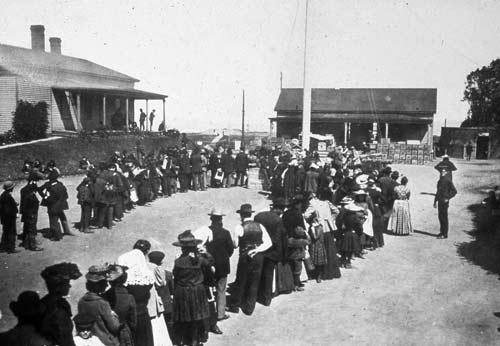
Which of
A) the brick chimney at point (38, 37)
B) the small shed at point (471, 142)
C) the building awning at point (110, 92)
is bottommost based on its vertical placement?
the small shed at point (471, 142)

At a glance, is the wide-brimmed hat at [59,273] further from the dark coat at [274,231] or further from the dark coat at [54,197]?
the dark coat at [54,197]

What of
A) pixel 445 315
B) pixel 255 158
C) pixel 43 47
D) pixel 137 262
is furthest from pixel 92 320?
pixel 43 47

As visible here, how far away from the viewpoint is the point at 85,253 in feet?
36.8

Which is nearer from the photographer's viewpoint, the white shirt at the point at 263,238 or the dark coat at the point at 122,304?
the dark coat at the point at 122,304

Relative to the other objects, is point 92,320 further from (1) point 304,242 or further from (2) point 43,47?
(2) point 43,47

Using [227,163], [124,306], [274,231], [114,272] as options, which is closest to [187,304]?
[124,306]

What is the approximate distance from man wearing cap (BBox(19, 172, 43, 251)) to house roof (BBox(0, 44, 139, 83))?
19137 millimetres

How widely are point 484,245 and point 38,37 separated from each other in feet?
116

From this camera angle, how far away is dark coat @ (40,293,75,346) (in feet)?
14.9

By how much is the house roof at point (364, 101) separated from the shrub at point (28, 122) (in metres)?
26.4

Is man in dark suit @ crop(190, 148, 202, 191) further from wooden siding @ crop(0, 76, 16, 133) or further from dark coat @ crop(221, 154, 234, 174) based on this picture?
wooden siding @ crop(0, 76, 16, 133)

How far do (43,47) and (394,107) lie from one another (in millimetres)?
30581

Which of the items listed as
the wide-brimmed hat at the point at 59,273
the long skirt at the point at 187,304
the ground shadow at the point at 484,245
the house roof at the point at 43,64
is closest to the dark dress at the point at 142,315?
the long skirt at the point at 187,304

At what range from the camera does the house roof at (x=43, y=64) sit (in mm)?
28750
